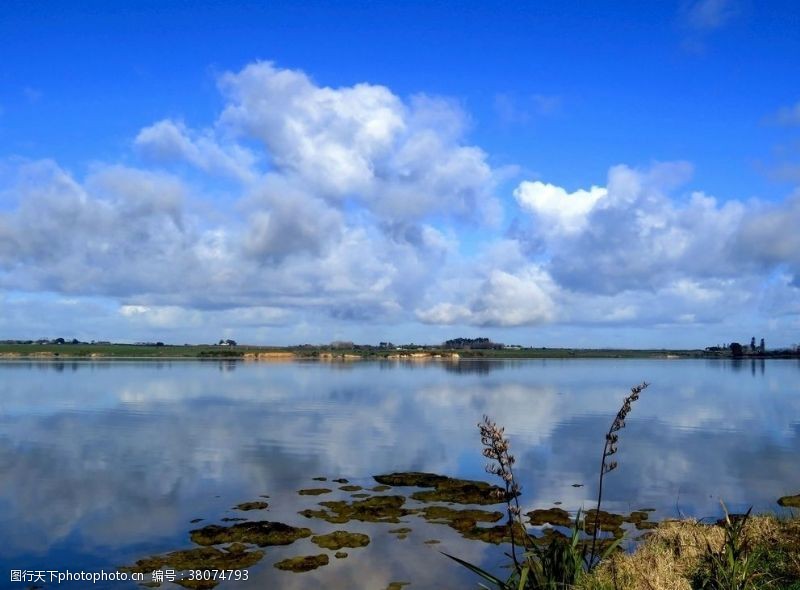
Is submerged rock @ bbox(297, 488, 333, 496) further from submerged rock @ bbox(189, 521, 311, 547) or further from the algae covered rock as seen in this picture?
the algae covered rock

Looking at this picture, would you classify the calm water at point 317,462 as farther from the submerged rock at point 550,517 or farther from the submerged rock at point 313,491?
the submerged rock at point 550,517

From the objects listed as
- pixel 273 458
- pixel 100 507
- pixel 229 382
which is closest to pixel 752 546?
pixel 100 507

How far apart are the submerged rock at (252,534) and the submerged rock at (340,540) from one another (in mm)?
556

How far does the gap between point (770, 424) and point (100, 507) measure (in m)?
43.3

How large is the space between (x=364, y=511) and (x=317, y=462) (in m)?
8.71

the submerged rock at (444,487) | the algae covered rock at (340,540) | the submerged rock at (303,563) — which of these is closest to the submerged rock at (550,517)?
the submerged rock at (444,487)

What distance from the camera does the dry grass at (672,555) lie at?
32.2 feet

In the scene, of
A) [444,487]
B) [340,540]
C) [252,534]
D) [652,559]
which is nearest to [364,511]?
[340,540]

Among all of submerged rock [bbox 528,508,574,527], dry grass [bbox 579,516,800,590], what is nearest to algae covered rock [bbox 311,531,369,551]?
submerged rock [bbox 528,508,574,527]

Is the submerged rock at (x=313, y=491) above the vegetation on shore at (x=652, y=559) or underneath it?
underneath

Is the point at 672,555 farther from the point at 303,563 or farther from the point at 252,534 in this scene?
the point at 252,534

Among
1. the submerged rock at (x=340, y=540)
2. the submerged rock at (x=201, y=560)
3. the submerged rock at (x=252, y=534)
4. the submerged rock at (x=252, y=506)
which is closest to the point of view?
the submerged rock at (x=201, y=560)

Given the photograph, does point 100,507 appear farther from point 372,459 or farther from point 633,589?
point 633,589

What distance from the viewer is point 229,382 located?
274 feet
